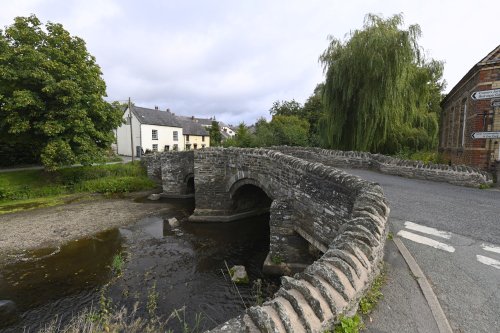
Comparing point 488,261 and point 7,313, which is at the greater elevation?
point 488,261

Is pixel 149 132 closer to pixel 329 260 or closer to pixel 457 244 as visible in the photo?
pixel 457 244

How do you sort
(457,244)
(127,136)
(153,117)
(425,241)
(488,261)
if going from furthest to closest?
(153,117)
(127,136)
(425,241)
(457,244)
(488,261)

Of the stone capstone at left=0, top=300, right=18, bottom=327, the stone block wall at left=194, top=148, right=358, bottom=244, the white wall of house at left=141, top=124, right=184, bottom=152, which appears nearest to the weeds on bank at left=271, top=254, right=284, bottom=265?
the stone block wall at left=194, top=148, right=358, bottom=244

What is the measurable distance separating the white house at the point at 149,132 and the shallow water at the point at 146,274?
2549cm

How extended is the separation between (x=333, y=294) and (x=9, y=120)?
62.0ft

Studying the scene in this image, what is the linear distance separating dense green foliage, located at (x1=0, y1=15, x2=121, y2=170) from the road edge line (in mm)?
17402

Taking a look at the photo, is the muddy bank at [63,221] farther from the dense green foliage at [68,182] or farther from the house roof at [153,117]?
the house roof at [153,117]

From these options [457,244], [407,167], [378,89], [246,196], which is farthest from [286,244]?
[378,89]

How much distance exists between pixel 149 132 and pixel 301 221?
33500 millimetres

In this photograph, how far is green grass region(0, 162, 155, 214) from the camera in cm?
1560

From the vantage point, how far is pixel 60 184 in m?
17.8

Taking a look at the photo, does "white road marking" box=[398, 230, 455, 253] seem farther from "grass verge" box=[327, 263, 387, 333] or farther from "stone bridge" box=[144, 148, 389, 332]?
"grass verge" box=[327, 263, 387, 333]

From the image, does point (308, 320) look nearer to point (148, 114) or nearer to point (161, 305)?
point (161, 305)

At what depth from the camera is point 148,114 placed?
37750 mm
